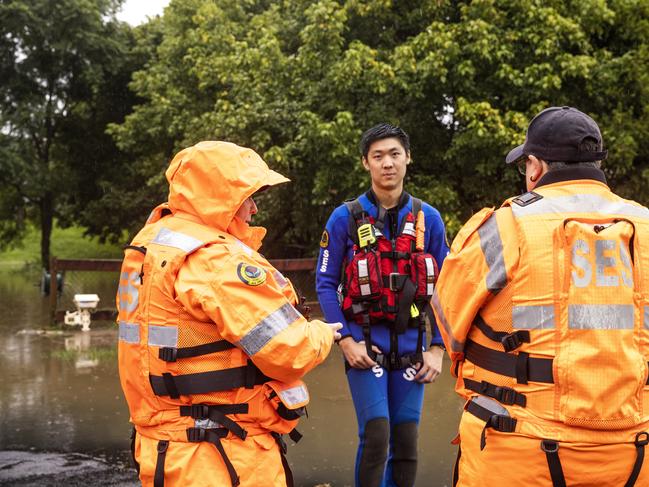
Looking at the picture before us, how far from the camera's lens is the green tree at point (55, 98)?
2566cm

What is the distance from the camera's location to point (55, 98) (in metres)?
28.1

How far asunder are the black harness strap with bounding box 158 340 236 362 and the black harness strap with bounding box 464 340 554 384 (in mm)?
930

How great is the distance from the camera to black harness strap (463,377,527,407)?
260 centimetres

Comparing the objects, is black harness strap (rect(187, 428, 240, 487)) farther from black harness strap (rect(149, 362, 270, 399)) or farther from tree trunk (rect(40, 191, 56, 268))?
tree trunk (rect(40, 191, 56, 268))

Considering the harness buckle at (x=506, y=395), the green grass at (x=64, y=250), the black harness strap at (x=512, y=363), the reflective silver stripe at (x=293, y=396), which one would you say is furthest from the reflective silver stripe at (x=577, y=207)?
the green grass at (x=64, y=250)

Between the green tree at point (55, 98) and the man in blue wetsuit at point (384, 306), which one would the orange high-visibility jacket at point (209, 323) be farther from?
the green tree at point (55, 98)

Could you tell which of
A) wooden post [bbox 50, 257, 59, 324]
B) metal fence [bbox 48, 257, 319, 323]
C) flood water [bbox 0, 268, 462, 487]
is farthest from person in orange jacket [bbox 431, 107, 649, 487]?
wooden post [bbox 50, 257, 59, 324]

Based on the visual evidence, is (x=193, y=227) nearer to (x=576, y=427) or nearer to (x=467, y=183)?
(x=576, y=427)

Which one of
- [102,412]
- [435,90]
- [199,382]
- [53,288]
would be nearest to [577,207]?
[199,382]

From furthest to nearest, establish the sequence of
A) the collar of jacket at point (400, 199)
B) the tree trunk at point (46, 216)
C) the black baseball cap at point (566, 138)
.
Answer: the tree trunk at point (46, 216) → the collar of jacket at point (400, 199) → the black baseball cap at point (566, 138)

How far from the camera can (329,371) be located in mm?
8570

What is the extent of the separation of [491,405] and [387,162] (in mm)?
1921

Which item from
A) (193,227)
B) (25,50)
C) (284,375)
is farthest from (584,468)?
(25,50)

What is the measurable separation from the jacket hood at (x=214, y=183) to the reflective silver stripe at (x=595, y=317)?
4.18ft
